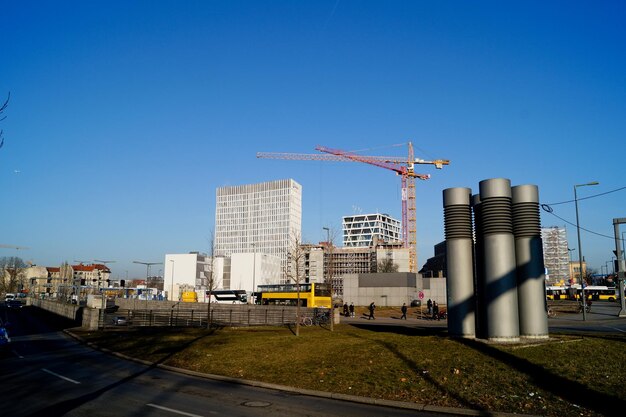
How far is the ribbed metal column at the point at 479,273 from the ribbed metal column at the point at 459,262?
0.35m

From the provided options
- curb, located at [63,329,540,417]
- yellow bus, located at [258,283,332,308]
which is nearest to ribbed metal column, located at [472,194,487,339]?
curb, located at [63,329,540,417]

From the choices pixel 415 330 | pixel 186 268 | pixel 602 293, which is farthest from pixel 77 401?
pixel 186 268

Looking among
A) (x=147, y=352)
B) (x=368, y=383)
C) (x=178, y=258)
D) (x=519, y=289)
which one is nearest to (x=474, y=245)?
(x=519, y=289)

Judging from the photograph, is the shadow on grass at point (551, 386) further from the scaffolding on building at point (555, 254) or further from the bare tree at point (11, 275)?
the scaffolding on building at point (555, 254)

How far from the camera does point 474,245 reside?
73.1ft

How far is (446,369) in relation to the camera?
14.8 m

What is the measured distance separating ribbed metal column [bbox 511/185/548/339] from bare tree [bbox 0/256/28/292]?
139635 mm

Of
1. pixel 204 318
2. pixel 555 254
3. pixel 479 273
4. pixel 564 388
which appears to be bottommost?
pixel 204 318

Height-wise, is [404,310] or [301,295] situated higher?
[301,295]

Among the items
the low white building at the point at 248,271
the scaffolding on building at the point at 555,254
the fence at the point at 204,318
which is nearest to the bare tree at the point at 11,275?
the low white building at the point at 248,271

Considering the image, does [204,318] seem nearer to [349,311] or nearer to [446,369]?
[349,311]

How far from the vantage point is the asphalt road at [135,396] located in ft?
37.4

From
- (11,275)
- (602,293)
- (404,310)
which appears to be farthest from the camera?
(11,275)

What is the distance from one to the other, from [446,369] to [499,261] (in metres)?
6.01
